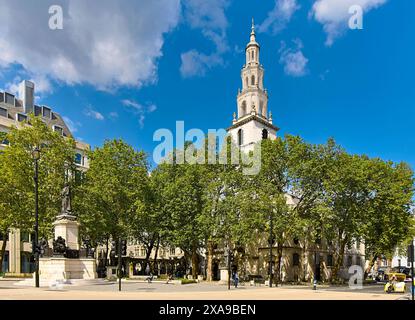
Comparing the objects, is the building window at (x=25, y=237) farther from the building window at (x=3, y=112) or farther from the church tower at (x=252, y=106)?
the church tower at (x=252, y=106)

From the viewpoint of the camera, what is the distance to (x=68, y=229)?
99.3ft

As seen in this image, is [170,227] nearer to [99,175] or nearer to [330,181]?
[99,175]

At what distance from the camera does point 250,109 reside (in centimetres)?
6500

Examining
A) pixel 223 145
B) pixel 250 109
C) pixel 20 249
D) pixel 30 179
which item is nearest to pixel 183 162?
pixel 223 145

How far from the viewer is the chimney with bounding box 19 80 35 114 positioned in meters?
68.0

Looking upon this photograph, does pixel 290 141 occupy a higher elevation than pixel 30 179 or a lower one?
higher

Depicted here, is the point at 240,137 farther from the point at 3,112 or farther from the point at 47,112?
the point at 3,112

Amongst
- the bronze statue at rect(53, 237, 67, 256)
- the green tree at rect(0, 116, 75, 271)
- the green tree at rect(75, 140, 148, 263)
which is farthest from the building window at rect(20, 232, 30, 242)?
the bronze statue at rect(53, 237, 67, 256)

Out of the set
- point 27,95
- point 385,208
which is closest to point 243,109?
point 385,208

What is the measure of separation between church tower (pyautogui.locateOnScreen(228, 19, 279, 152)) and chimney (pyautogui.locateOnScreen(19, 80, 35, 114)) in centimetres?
3646

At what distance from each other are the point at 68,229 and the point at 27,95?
47367 millimetres
